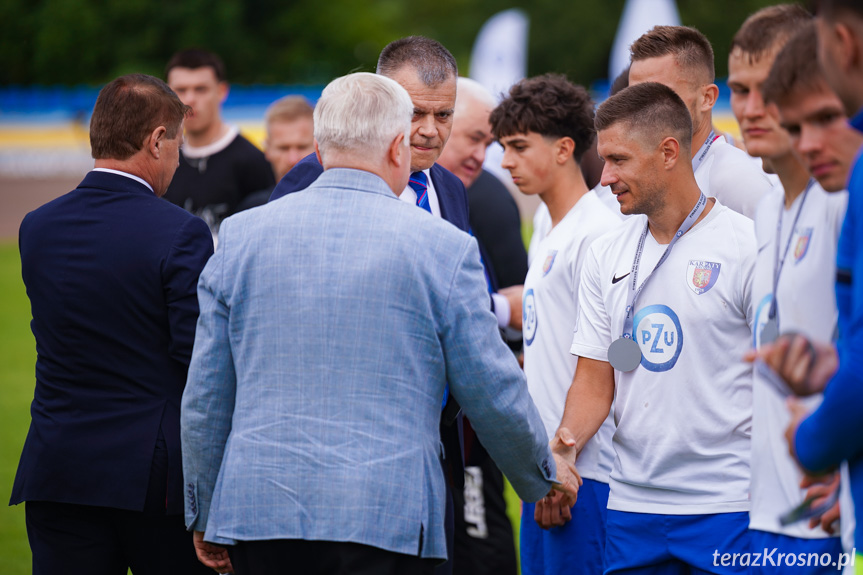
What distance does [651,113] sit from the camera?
366cm

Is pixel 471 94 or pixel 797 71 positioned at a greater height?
pixel 471 94

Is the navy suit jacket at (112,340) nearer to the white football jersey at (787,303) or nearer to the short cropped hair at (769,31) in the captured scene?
the white football jersey at (787,303)

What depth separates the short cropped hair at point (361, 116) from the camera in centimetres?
297

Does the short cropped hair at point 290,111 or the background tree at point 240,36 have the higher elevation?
the background tree at point 240,36

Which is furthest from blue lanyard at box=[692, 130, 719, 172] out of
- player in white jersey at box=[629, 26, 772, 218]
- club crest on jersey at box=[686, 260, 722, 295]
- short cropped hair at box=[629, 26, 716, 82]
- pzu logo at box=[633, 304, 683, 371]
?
pzu logo at box=[633, 304, 683, 371]

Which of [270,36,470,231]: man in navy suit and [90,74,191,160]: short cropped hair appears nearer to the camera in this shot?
[90,74,191,160]: short cropped hair

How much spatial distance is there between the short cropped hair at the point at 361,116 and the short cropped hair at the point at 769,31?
1253 millimetres

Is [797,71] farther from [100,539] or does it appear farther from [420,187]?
[100,539]

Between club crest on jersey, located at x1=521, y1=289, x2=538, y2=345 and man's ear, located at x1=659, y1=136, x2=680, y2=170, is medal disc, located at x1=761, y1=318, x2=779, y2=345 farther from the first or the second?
club crest on jersey, located at x1=521, y1=289, x2=538, y2=345

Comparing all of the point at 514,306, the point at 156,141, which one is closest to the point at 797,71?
the point at 156,141

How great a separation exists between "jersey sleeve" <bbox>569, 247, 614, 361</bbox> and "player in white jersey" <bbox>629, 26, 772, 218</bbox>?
63 centimetres

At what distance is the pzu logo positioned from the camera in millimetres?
3465

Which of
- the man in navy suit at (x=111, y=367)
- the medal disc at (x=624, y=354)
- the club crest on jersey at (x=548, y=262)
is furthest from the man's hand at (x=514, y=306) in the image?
the man in navy suit at (x=111, y=367)

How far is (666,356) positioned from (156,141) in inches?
81.4
